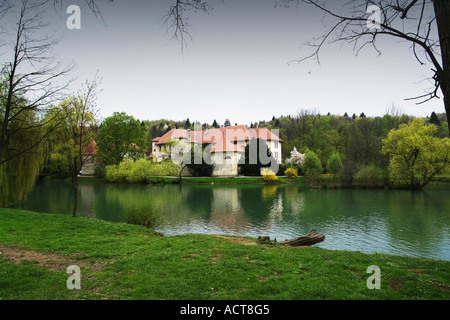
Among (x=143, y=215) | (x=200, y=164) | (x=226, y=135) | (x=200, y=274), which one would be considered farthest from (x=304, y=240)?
(x=226, y=135)

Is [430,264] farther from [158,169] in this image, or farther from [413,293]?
[158,169]

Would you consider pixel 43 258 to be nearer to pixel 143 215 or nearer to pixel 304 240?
pixel 143 215

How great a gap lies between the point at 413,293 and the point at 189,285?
3.81 meters

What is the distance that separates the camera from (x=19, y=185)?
16.2 metres

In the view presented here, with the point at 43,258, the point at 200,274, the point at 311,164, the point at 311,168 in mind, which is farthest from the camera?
the point at 311,164

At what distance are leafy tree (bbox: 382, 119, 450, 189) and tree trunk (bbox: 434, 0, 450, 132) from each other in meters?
37.7

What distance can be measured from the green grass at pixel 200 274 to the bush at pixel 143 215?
5.30 metres

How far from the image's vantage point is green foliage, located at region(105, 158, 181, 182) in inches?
1689

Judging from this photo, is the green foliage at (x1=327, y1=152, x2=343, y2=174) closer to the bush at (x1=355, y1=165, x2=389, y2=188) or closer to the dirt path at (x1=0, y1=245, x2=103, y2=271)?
the bush at (x1=355, y1=165, x2=389, y2=188)

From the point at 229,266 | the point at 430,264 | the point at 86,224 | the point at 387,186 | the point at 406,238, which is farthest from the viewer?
the point at 387,186

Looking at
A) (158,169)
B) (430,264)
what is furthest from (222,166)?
(430,264)

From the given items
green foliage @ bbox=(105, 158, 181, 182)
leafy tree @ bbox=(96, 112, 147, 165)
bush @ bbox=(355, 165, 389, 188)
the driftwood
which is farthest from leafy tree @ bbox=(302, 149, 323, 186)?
the driftwood

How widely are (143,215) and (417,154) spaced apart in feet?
121

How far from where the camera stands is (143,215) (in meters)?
14.2
